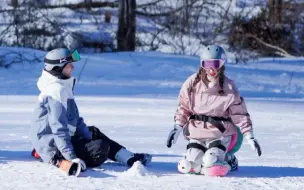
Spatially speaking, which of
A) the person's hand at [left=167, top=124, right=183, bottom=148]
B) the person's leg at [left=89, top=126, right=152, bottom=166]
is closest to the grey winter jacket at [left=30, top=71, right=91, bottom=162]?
the person's leg at [left=89, top=126, right=152, bottom=166]

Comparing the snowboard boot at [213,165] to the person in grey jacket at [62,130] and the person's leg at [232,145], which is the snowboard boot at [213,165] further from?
the person in grey jacket at [62,130]

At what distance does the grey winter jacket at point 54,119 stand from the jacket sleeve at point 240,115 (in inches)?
48.4

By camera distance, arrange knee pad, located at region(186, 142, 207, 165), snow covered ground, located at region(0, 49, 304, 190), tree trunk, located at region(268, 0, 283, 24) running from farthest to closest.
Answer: tree trunk, located at region(268, 0, 283, 24) < knee pad, located at region(186, 142, 207, 165) < snow covered ground, located at region(0, 49, 304, 190)

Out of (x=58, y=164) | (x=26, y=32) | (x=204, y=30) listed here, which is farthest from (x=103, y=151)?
(x=204, y=30)

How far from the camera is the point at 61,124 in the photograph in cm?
598

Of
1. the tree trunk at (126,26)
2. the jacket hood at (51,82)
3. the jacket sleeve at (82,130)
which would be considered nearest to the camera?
the jacket hood at (51,82)

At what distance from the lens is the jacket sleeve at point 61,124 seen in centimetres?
592

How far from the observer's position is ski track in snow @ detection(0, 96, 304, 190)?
5.64 metres

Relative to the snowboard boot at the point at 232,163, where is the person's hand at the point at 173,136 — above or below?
above

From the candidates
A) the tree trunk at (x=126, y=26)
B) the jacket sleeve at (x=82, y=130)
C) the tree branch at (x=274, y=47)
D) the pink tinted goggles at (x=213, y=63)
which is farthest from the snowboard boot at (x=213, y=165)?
the tree branch at (x=274, y=47)

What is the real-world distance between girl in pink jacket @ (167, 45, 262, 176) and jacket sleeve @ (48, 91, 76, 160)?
775 millimetres

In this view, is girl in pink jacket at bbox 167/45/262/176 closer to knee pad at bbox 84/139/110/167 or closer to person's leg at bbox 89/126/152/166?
person's leg at bbox 89/126/152/166

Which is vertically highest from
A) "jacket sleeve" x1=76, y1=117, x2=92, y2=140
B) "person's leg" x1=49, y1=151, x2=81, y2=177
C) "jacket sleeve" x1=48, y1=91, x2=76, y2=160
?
"jacket sleeve" x1=48, y1=91, x2=76, y2=160

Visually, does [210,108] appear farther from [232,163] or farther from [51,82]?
[51,82]
